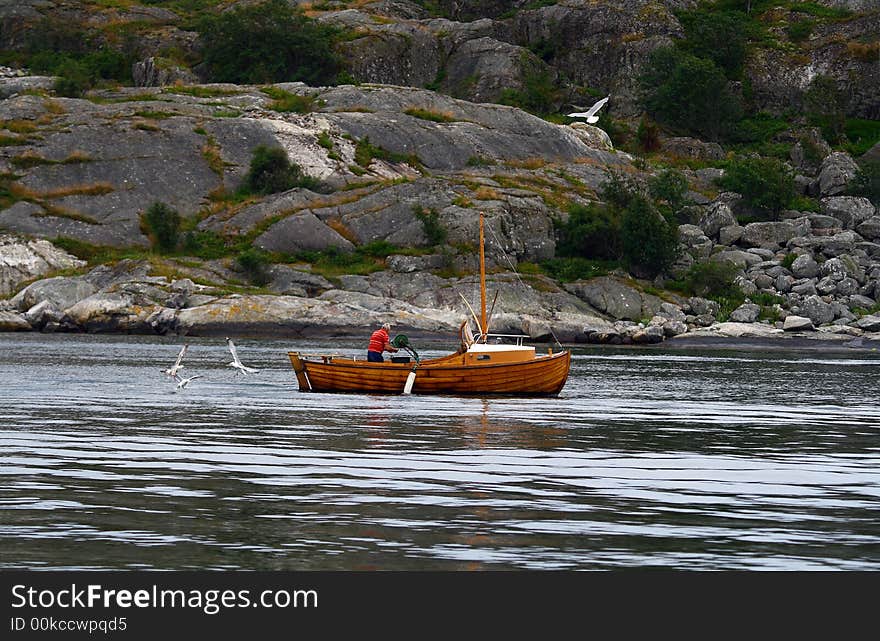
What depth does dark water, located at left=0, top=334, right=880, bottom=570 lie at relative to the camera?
17.9m

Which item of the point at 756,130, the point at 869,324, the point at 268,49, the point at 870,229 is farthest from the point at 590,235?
the point at 268,49

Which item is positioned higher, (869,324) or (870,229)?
(870,229)

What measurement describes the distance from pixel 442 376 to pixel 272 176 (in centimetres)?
7635

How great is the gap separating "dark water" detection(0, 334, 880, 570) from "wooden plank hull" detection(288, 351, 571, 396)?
2.86 ft

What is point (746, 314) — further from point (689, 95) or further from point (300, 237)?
point (689, 95)

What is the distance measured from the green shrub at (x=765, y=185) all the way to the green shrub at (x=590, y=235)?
1949 centimetres

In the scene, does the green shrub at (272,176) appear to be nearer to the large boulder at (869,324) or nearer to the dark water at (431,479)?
the large boulder at (869,324)

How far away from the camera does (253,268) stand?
10406 centimetres

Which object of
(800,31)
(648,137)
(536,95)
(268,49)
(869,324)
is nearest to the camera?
(869,324)

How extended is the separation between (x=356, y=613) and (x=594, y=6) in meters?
162

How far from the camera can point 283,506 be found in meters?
21.4

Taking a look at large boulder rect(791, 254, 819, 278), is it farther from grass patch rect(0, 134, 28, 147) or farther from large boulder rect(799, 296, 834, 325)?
grass patch rect(0, 134, 28, 147)

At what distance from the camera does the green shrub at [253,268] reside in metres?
104

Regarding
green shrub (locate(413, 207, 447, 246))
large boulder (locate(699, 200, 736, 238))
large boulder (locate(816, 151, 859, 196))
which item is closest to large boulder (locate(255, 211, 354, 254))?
green shrub (locate(413, 207, 447, 246))
